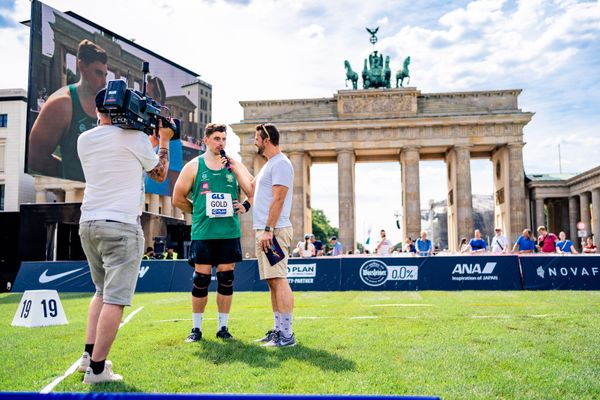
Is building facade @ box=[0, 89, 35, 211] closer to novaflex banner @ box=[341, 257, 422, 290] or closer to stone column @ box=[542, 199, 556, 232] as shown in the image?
novaflex banner @ box=[341, 257, 422, 290]

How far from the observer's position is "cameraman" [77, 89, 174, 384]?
171 inches

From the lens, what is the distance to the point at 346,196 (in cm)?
5391

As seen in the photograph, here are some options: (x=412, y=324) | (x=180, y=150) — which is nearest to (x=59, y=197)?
(x=180, y=150)

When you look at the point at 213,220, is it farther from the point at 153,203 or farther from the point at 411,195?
the point at 153,203

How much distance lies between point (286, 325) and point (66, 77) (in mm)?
29481

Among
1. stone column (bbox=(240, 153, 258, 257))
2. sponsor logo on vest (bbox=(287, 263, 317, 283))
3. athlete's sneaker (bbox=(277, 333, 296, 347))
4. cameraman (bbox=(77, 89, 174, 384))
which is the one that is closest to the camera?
cameraman (bbox=(77, 89, 174, 384))

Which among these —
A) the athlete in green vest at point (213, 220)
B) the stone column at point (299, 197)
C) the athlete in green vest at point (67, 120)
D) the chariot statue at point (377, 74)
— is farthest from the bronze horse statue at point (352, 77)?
the athlete in green vest at point (213, 220)

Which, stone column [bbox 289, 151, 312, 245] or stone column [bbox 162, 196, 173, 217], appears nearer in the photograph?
stone column [bbox 289, 151, 312, 245]

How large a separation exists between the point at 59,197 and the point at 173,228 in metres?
36.4

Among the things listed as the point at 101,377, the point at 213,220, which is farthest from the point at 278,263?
the point at 101,377

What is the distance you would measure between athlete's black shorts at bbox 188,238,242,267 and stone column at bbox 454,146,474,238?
157ft

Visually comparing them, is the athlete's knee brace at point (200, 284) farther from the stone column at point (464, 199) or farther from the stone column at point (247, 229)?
the stone column at point (464, 199)

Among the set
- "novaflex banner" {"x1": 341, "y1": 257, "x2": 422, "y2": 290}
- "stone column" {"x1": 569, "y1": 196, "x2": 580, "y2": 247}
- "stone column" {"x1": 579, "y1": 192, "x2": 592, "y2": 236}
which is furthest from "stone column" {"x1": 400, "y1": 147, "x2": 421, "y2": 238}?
"novaflex banner" {"x1": 341, "y1": 257, "x2": 422, "y2": 290}

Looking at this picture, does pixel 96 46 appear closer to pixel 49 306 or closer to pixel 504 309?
pixel 49 306
